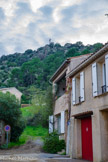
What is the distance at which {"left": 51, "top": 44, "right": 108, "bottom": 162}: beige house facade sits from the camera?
10555mm

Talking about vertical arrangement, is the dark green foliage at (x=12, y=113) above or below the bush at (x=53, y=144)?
above

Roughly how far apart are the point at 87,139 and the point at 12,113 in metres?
11.6

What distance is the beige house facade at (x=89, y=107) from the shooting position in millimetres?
10555

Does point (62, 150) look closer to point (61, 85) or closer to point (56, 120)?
point (56, 120)

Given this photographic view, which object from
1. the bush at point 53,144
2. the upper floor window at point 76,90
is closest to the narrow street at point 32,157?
the bush at point 53,144

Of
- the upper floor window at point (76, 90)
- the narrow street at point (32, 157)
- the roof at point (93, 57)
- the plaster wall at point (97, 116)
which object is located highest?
the roof at point (93, 57)

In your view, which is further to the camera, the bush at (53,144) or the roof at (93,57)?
the bush at (53,144)

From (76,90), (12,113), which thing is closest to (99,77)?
(76,90)

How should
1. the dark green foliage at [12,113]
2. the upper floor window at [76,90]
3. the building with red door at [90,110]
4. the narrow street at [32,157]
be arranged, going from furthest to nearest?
the dark green foliage at [12,113] < the upper floor window at [76,90] < the narrow street at [32,157] < the building with red door at [90,110]

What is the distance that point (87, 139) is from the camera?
12.8 m

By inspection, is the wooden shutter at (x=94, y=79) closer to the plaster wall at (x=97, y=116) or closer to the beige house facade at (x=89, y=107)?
the beige house facade at (x=89, y=107)

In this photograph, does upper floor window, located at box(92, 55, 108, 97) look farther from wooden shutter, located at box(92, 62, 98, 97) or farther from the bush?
the bush

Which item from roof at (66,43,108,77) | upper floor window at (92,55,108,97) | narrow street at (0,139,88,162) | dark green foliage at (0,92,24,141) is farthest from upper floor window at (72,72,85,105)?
dark green foliage at (0,92,24,141)

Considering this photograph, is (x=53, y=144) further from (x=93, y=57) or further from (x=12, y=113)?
(x=93, y=57)
